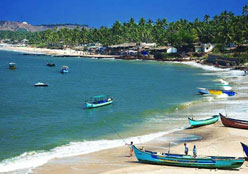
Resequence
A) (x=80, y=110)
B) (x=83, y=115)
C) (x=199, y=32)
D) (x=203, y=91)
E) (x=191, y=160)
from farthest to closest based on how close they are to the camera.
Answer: (x=199, y=32) → (x=203, y=91) → (x=80, y=110) → (x=83, y=115) → (x=191, y=160)

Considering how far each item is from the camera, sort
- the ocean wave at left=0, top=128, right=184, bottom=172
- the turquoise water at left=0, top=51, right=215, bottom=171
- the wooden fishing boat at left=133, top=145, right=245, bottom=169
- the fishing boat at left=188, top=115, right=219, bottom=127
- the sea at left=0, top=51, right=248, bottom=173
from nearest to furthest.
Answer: the wooden fishing boat at left=133, top=145, right=245, bottom=169, the ocean wave at left=0, top=128, right=184, bottom=172, the sea at left=0, top=51, right=248, bottom=173, the turquoise water at left=0, top=51, right=215, bottom=171, the fishing boat at left=188, top=115, right=219, bottom=127

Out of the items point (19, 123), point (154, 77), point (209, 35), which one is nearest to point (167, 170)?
point (19, 123)

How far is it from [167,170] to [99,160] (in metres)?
6.14

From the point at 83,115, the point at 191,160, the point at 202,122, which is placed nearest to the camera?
the point at 191,160

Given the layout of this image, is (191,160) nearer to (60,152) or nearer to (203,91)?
(60,152)

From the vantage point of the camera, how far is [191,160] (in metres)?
26.7

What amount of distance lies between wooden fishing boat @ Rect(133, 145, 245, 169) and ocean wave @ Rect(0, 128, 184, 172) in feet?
21.5

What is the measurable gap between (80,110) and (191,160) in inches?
1077

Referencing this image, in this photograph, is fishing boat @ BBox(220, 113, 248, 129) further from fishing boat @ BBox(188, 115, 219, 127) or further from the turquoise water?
the turquoise water

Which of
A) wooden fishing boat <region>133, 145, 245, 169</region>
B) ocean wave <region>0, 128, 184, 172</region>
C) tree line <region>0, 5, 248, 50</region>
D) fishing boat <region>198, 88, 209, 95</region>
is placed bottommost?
ocean wave <region>0, 128, 184, 172</region>

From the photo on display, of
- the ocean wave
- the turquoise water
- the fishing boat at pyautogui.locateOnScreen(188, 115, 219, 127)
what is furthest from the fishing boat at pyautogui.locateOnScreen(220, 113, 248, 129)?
the ocean wave

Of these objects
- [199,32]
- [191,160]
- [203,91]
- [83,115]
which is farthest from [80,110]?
[199,32]

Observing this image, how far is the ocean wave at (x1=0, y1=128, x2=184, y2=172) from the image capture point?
29.1 metres

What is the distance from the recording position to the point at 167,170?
87.2 ft
